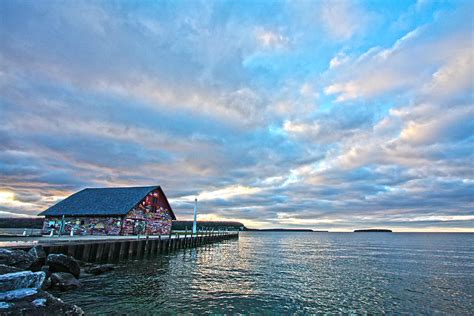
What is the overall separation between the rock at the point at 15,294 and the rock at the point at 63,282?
19.0ft

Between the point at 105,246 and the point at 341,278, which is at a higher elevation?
the point at 105,246

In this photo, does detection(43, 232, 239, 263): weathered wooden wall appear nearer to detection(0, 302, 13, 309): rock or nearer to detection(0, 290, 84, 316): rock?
detection(0, 290, 84, 316): rock

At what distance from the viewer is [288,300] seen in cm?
1470

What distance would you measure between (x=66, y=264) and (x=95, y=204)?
25.3 m

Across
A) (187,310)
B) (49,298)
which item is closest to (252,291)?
(187,310)

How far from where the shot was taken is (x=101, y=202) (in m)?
39.8

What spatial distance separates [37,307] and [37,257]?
922 cm

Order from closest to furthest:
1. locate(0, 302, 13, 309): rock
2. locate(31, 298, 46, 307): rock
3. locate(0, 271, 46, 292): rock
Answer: locate(0, 302, 13, 309): rock < locate(31, 298, 46, 307): rock < locate(0, 271, 46, 292): rock

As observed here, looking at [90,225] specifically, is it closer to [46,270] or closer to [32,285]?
[46,270]

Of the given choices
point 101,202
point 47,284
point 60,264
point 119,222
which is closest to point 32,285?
point 47,284

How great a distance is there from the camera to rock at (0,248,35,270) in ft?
42.2

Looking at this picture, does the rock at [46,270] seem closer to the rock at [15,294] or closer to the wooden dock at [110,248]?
the wooden dock at [110,248]

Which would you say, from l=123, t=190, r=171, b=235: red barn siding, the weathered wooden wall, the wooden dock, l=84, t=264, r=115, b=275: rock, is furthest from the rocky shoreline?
l=123, t=190, r=171, b=235: red barn siding

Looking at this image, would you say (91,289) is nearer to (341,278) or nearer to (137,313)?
(137,313)
